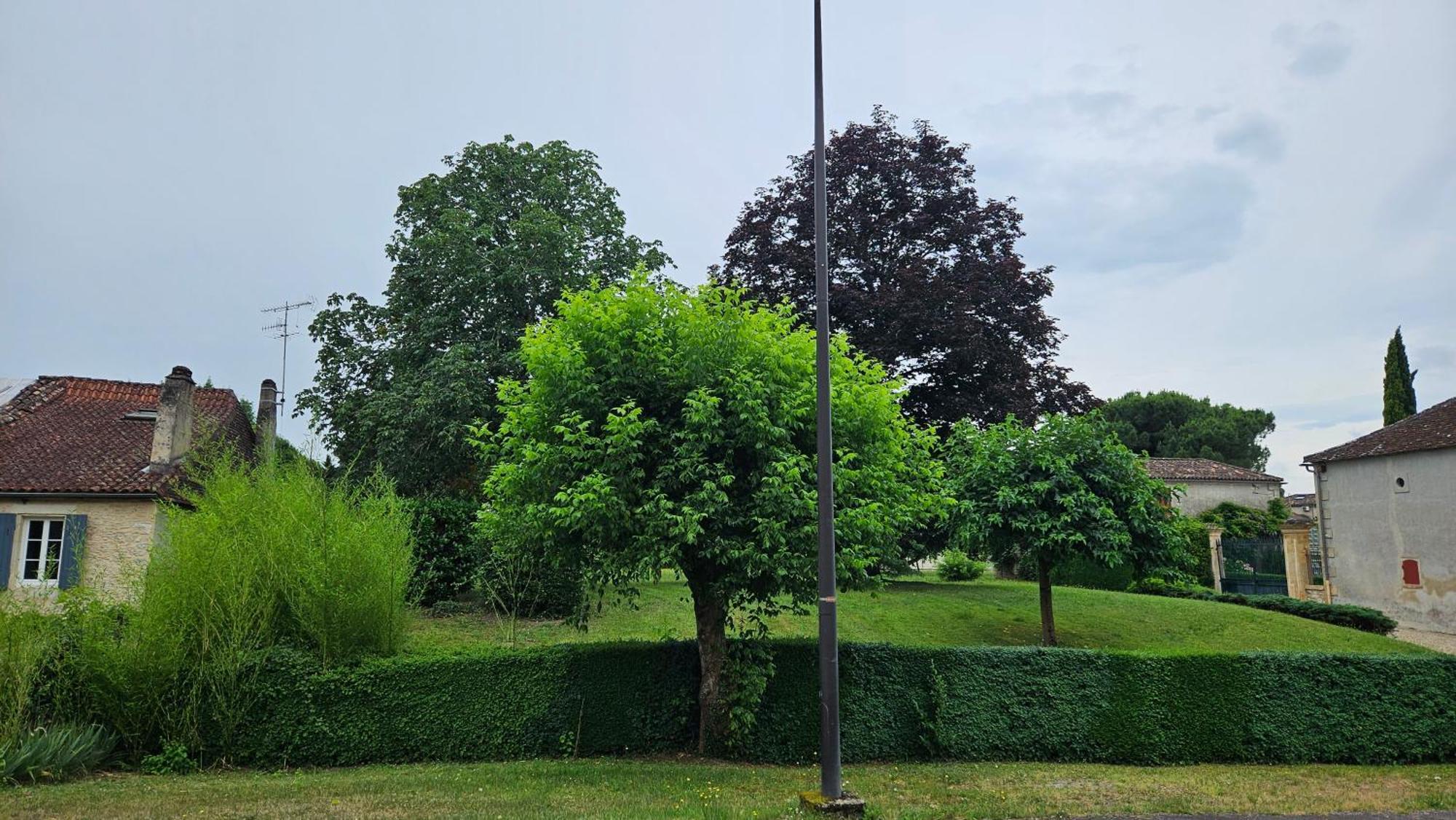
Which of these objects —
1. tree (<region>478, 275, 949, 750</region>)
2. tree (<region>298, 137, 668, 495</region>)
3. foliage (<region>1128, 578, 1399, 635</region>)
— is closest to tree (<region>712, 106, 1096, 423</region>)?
tree (<region>298, 137, 668, 495</region>)

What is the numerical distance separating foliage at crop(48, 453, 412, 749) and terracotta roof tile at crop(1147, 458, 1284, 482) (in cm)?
3812

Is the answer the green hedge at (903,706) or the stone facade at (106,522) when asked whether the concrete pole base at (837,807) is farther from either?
the stone facade at (106,522)

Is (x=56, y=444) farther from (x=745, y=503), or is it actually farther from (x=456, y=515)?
(x=745, y=503)

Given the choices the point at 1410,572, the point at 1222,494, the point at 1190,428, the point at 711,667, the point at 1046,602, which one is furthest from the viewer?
the point at 1190,428

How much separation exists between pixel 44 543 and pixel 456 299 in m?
10.7

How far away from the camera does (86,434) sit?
72.0 feet

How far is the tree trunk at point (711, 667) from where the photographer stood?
11.3 m

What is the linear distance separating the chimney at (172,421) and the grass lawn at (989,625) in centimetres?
805

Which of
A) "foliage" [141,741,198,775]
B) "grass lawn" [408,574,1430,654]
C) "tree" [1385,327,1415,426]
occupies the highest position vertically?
"tree" [1385,327,1415,426]

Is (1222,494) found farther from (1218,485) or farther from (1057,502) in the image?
(1057,502)

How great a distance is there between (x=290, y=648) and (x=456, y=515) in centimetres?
786

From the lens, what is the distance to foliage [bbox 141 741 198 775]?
426 inches

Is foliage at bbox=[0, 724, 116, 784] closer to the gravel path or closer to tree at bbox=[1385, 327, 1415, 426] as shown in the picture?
the gravel path

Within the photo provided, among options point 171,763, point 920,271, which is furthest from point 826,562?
point 920,271
